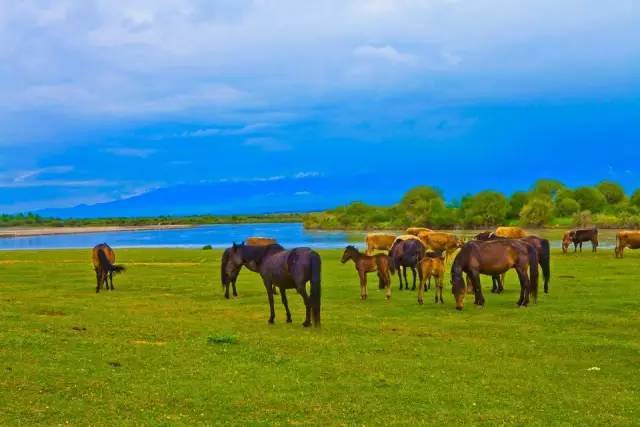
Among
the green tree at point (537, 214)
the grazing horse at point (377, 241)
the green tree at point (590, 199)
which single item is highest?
the green tree at point (590, 199)

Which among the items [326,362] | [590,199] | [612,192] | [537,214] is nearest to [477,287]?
[326,362]

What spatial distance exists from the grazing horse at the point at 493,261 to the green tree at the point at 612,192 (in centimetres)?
9073

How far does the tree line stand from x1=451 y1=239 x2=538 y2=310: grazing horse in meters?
65.9

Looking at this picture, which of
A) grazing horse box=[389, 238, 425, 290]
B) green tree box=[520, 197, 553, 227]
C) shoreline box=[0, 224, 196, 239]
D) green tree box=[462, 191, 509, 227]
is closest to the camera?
grazing horse box=[389, 238, 425, 290]

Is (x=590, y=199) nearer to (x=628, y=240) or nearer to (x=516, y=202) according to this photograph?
(x=516, y=202)

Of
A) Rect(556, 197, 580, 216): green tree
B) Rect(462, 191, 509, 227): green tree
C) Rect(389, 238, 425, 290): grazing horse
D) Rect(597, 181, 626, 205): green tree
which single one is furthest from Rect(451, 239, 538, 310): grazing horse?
Rect(597, 181, 626, 205): green tree

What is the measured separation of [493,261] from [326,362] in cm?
849

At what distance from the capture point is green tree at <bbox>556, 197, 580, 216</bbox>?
8991cm

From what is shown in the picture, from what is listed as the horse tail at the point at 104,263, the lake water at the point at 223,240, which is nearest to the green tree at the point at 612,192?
the lake water at the point at 223,240

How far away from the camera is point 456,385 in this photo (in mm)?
10078

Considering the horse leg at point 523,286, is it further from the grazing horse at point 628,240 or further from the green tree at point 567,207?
the green tree at point 567,207

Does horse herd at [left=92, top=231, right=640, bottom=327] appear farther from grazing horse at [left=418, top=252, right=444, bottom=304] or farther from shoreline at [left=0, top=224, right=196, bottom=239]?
shoreline at [left=0, top=224, right=196, bottom=239]

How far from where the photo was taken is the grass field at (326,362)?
8.77 metres

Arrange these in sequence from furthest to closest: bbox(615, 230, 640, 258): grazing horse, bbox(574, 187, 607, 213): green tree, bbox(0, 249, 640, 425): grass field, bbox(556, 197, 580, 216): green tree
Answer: bbox(574, 187, 607, 213): green tree, bbox(556, 197, 580, 216): green tree, bbox(615, 230, 640, 258): grazing horse, bbox(0, 249, 640, 425): grass field
